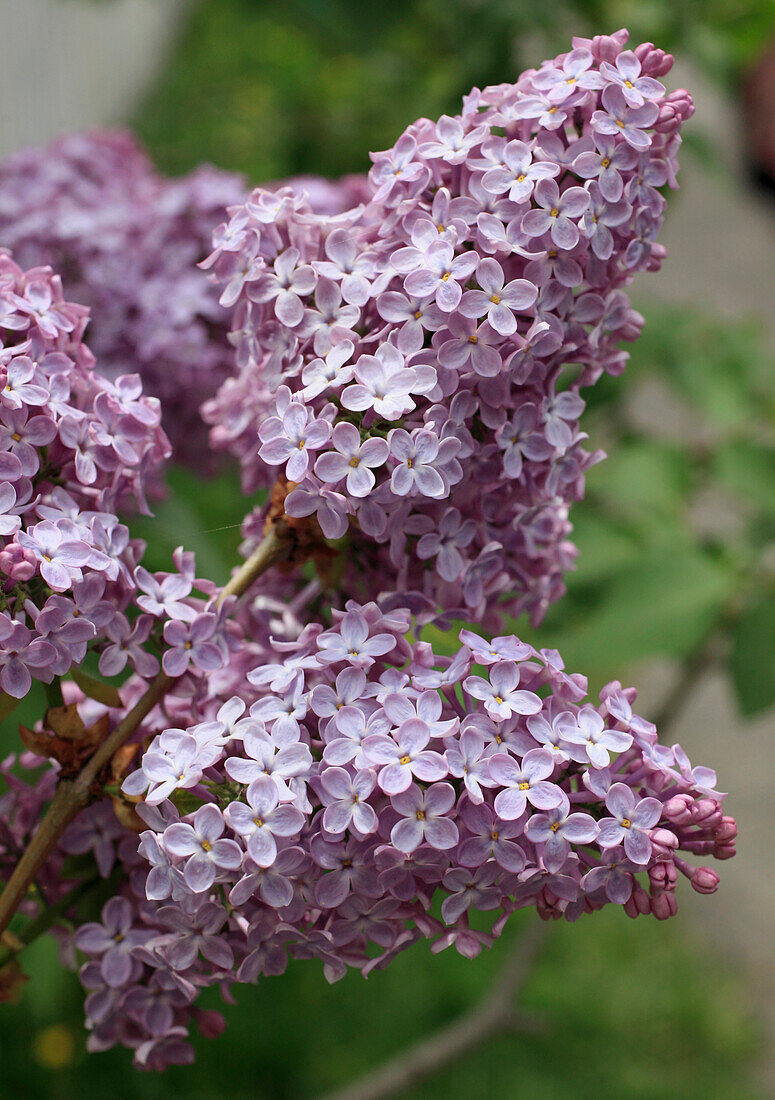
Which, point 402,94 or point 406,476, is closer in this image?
point 406,476

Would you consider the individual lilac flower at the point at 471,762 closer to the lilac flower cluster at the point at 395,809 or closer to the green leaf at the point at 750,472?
the lilac flower cluster at the point at 395,809

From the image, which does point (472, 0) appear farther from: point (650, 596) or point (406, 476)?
point (406, 476)

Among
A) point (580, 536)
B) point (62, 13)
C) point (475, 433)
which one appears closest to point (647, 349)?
point (580, 536)

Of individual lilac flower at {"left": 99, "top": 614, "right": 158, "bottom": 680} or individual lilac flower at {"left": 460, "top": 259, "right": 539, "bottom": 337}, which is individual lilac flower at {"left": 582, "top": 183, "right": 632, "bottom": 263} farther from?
individual lilac flower at {"left": 99, "top": 614, "right": 158, "bottom": 680}

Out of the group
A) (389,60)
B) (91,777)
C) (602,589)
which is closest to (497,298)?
(91,777)

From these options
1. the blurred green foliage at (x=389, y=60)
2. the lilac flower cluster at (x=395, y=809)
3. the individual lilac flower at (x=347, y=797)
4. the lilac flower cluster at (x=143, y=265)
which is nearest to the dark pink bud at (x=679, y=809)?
the lilac flower cluster at (x=395, y=809)

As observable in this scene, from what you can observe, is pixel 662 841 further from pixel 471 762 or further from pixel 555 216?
pixel 555 216

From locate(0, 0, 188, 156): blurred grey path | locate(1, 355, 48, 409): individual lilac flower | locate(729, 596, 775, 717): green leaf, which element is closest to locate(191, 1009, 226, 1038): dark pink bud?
locate(1, 355, 48, 409): individual lilac flower
